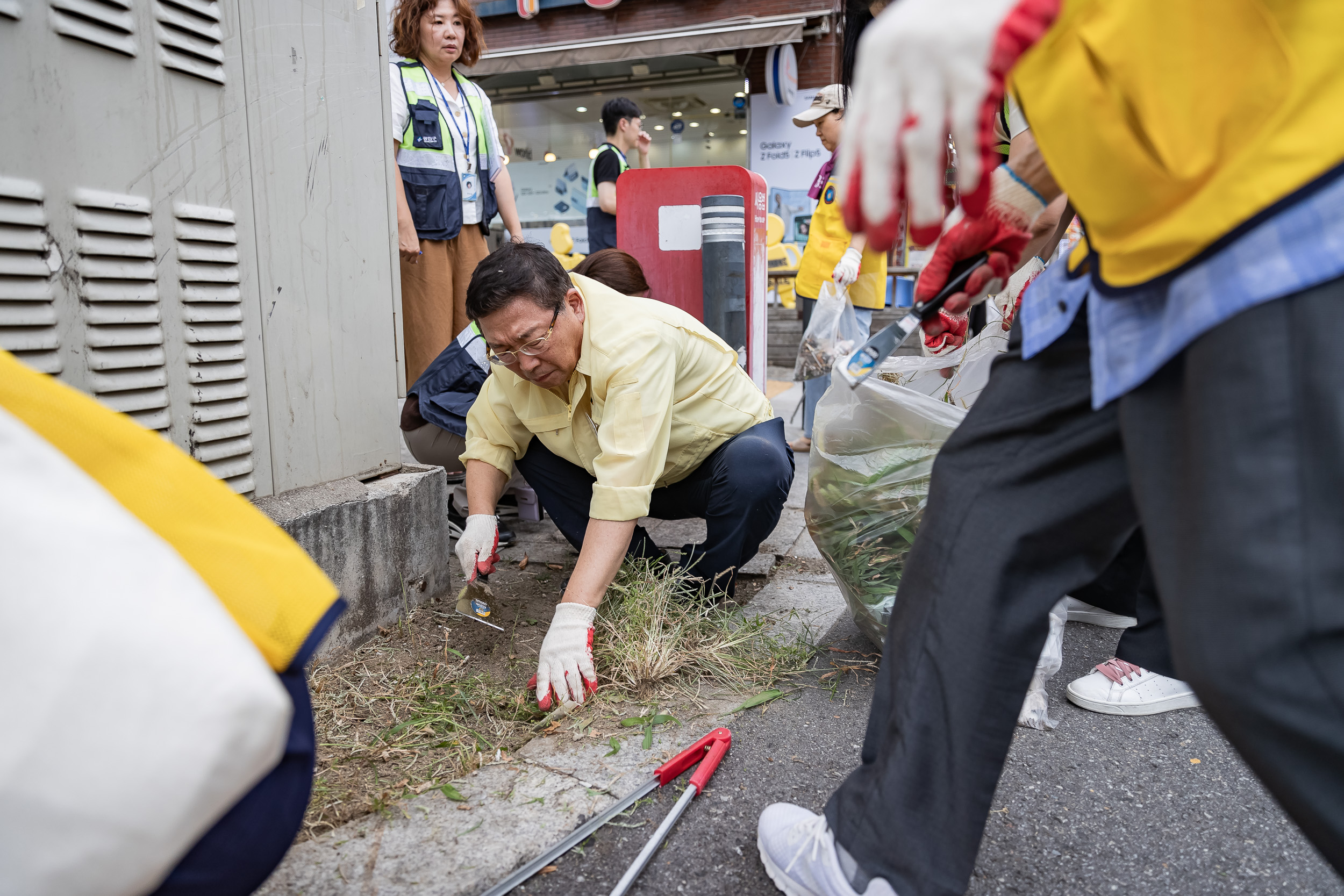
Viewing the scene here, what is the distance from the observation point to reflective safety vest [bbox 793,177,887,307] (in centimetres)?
402

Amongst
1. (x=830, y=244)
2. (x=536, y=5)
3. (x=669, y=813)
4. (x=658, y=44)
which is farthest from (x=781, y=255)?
(x=669, y=813)

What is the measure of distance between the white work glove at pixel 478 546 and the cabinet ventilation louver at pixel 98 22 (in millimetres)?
1316

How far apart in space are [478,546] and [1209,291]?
6.27ft

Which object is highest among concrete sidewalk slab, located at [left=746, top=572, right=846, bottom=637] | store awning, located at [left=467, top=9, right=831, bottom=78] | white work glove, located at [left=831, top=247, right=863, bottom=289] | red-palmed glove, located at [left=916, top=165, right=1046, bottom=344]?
store awning, located at [left=467, top=9, right=831, bottom=78]

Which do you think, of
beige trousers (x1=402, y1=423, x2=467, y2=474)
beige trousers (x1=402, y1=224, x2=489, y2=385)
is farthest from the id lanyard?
beige trousers (x1=402, y1=423, x2=467, y2=474)

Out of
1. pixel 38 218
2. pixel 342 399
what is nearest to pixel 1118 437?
pixel 38 218

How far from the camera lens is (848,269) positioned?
3.70 meters

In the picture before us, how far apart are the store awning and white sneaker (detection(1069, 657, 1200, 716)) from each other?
31.2ft

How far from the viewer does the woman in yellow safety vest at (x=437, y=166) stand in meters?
3.35

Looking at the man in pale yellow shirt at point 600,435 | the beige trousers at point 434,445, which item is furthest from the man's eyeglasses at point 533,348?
the beige trousers at point 434,445

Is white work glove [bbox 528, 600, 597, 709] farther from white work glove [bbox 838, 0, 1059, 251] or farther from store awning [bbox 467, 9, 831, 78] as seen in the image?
store awning [bbox 467, 9, 831, 78]

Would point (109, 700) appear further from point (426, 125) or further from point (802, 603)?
point (426, 125)

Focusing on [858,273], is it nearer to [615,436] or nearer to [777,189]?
[615,436]

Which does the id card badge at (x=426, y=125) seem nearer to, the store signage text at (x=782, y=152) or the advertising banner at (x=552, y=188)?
the store signage text at (x=782, y=152)
